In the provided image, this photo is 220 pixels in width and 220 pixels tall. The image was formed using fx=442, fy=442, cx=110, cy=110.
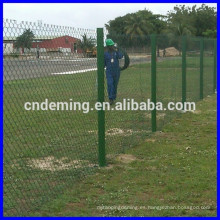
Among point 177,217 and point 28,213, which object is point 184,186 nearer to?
point 177,217

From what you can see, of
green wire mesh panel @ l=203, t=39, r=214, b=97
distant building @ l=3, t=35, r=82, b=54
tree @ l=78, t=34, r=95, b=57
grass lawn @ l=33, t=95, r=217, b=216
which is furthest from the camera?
green wire mesh panel @ l=203, t=39, r=214, b=97

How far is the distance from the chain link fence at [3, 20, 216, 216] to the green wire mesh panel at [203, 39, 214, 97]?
2.88 m

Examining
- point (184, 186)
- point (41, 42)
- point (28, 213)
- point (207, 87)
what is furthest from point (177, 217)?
point (207, 87)

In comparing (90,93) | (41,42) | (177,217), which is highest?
(41,42)

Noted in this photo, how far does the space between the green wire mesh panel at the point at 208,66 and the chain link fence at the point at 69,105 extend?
288 centimetres

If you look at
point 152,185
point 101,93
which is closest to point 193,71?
point 101,93

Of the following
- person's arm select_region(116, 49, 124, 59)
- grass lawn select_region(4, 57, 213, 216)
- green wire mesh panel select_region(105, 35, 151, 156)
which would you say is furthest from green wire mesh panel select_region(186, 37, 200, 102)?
person's arm select_region(116, 49, 124, 59)

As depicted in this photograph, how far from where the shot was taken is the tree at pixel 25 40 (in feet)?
15.6

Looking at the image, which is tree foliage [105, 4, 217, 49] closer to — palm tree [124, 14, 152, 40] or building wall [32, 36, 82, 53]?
palm tree [124, 14, 152, 40]

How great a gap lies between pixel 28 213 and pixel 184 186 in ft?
6.65

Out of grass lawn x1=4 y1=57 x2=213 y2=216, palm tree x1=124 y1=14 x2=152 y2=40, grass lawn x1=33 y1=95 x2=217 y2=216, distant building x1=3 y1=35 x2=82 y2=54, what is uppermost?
palm tree x1=124 y1=14 x2=152 y2=40

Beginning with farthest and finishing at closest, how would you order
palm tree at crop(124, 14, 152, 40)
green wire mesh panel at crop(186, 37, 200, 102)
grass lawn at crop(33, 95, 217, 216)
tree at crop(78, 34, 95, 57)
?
palm tree at crop(124, 14, 152, 40) → green wire mesh panel at crop(186, 37, 200, 102) → tree at crop(78, 34, 95, 57) → grass lawn at crop(33, 95, 217, 216)

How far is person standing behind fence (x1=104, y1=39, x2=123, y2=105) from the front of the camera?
7.16m

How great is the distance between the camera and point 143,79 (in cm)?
888
